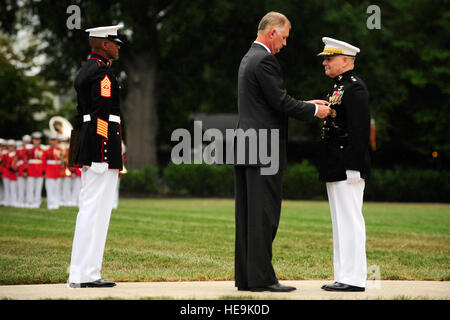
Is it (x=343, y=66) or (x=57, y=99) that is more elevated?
(x=57, y=99)

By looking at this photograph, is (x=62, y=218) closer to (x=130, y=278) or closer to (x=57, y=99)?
(x=130, y=278)

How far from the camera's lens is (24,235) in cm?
1409

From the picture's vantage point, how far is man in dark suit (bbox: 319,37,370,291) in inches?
283

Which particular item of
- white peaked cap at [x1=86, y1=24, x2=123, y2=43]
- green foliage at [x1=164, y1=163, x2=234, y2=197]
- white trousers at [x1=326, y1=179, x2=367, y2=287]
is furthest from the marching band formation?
white trousers at [x1=326, y1=179, x2=367, y2=287]

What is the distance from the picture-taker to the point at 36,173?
24828mm

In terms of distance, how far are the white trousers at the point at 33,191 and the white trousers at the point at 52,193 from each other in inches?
31.7

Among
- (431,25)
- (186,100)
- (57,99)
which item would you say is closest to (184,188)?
(186,100)

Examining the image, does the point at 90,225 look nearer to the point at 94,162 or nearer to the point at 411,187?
the point at 94,162

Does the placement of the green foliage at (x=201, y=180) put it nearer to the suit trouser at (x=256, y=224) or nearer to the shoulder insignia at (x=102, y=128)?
the shoulder insignia at (x=102, y=128)

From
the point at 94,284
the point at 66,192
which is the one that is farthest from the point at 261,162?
the point at 66,192

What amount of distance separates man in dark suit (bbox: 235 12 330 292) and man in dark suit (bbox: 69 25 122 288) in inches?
49.0

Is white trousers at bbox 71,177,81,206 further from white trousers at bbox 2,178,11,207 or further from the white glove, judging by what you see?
the white glove

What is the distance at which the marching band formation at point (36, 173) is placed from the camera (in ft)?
80.4

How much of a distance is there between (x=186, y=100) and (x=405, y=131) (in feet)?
42.7
